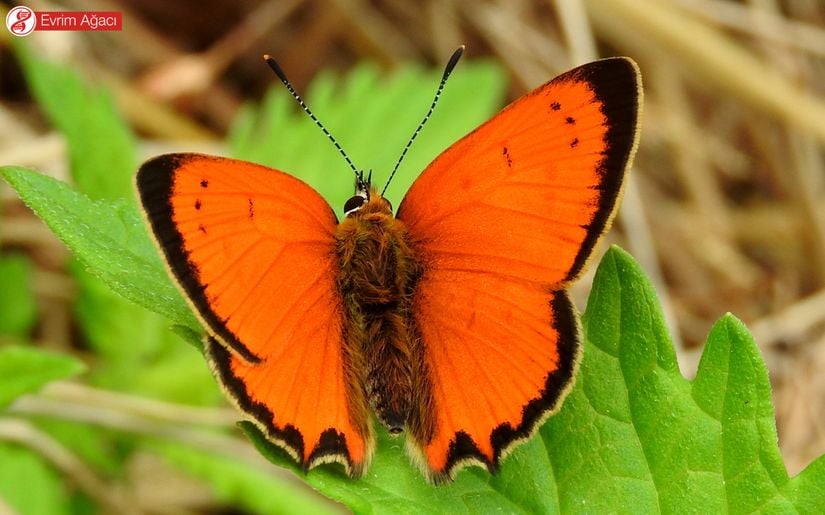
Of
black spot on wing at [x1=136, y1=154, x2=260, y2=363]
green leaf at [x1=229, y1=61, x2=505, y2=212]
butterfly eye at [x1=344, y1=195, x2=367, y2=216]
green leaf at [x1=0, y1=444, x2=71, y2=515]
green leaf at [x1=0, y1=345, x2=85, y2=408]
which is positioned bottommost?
green leaf at [x1=0, y1=444, x2=71, y2=515]

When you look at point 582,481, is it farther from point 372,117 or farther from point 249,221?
point 372,117

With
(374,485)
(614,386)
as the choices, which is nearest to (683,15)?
(614,386)

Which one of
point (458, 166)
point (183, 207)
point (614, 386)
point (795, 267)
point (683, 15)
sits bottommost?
point (614, 386)

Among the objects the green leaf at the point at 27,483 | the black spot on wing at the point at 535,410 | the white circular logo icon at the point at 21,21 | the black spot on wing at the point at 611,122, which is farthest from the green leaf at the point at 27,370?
the white circular logo icon at the point at 21,21

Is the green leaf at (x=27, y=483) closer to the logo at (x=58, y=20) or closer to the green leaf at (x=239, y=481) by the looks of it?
the green leaf at (x=239, y=481)

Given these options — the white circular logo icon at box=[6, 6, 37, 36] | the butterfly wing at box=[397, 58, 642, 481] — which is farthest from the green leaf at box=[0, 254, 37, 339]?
the butterfly wing at box=[397, 58, 642, 481]

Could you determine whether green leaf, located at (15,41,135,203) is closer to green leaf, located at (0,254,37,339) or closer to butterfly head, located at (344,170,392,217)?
green leaf, located at (0,254,37,339)
